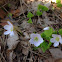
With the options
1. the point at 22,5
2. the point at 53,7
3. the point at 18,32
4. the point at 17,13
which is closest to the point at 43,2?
the point at 53,7

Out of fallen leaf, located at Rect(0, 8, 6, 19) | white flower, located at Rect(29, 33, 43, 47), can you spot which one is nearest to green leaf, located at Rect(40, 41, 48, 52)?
white flower, located at Rect(29, 33, 43, 47)

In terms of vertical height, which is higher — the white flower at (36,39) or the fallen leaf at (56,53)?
the white flower at (36,39)

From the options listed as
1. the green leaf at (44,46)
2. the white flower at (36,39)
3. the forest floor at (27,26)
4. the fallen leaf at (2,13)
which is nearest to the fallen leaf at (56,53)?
the forest floor at (27,26)

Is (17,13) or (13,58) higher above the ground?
(17,13)

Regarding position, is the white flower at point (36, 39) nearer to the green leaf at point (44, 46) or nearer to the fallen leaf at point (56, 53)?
the green leaf at point (44, 46)

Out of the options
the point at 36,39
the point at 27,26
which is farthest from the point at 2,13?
the point at 36,39

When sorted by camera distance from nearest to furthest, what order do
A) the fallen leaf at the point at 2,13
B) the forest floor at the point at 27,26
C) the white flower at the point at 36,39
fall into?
the white flower at the point at 36,39, the forest floor at the point at 27,26, the fallen leaf at the point at 2,13

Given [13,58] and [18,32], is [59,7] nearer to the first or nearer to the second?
[18,32]

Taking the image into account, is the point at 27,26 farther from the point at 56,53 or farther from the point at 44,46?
the point at 56,53
